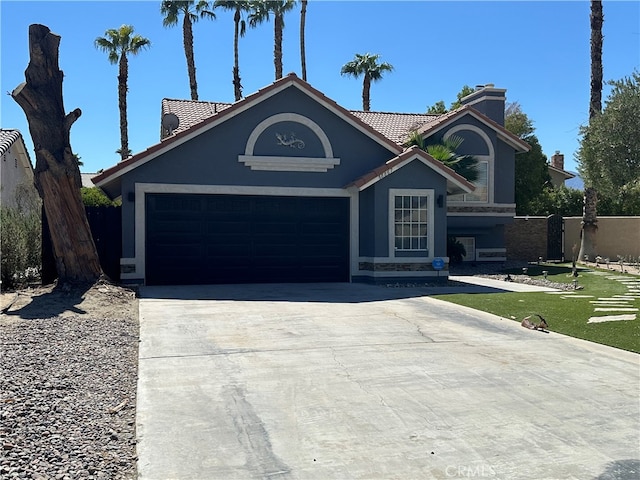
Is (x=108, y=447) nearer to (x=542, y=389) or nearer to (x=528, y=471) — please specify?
(x=528, y=471)

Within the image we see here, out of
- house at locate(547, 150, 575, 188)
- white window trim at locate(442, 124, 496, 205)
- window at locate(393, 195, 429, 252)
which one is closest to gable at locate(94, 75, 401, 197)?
window at locate(393, 195, 429, 252)

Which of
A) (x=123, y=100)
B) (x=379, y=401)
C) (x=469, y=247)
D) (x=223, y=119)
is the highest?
(x=123, y=100)

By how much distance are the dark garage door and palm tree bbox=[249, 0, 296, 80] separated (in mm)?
23795

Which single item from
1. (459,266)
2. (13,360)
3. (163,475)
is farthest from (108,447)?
(459,266)

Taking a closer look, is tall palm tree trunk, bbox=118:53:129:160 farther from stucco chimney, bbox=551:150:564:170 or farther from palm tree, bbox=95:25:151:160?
stucco chimney, bbox=551:150:564:170

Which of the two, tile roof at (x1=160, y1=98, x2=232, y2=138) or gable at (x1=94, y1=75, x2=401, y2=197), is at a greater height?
tile roof at (x1=160, y1=98, x2=232, y2=138)

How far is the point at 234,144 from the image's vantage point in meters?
15.5

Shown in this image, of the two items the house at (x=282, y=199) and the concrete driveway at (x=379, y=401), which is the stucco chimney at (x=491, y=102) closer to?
the house at (x=282, y=199)

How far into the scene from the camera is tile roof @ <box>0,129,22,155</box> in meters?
26.7

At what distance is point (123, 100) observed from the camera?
3659 cm

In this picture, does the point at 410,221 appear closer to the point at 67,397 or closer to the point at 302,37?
the point at 67,397

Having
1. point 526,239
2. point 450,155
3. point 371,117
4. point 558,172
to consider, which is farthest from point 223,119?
point 558,172

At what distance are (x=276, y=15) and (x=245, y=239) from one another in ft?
87.5

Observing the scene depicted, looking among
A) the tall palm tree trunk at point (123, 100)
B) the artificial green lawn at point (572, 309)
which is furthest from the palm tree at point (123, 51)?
the artificial green lawn at point (572, 309)
